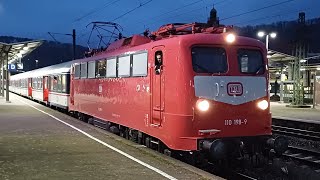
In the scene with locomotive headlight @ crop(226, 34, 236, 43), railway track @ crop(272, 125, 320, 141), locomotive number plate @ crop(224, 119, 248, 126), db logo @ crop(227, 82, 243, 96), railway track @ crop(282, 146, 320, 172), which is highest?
locomotive headlight @ crop(226, 34, 236, 43)

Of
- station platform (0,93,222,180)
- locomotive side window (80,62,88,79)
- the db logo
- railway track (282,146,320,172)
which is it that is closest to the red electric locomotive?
the db logo

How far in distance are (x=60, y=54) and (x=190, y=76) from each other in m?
92.3

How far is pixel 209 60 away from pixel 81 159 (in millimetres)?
3405

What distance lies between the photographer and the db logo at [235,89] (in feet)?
29.7

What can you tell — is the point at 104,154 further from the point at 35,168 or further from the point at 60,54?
the point at 60,54

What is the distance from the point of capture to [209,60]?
914 centimetres

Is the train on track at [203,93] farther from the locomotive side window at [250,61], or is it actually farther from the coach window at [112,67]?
the coach window at [112,67]

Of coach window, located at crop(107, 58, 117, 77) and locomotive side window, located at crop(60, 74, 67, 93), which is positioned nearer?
coach window, located at crop(107, 58, 117, 77)

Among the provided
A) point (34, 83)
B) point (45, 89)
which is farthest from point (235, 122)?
point (34, 83)

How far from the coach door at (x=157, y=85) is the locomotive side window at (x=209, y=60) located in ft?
2.76

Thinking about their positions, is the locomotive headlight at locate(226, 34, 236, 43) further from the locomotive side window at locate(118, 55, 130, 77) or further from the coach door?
the locomotive side window at locate(118, 55, 130, 77)

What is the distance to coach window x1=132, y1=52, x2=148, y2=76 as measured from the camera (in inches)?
407

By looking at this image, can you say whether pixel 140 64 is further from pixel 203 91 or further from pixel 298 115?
pixel 298 115

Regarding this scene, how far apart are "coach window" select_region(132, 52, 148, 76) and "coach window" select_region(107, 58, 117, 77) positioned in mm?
1586
